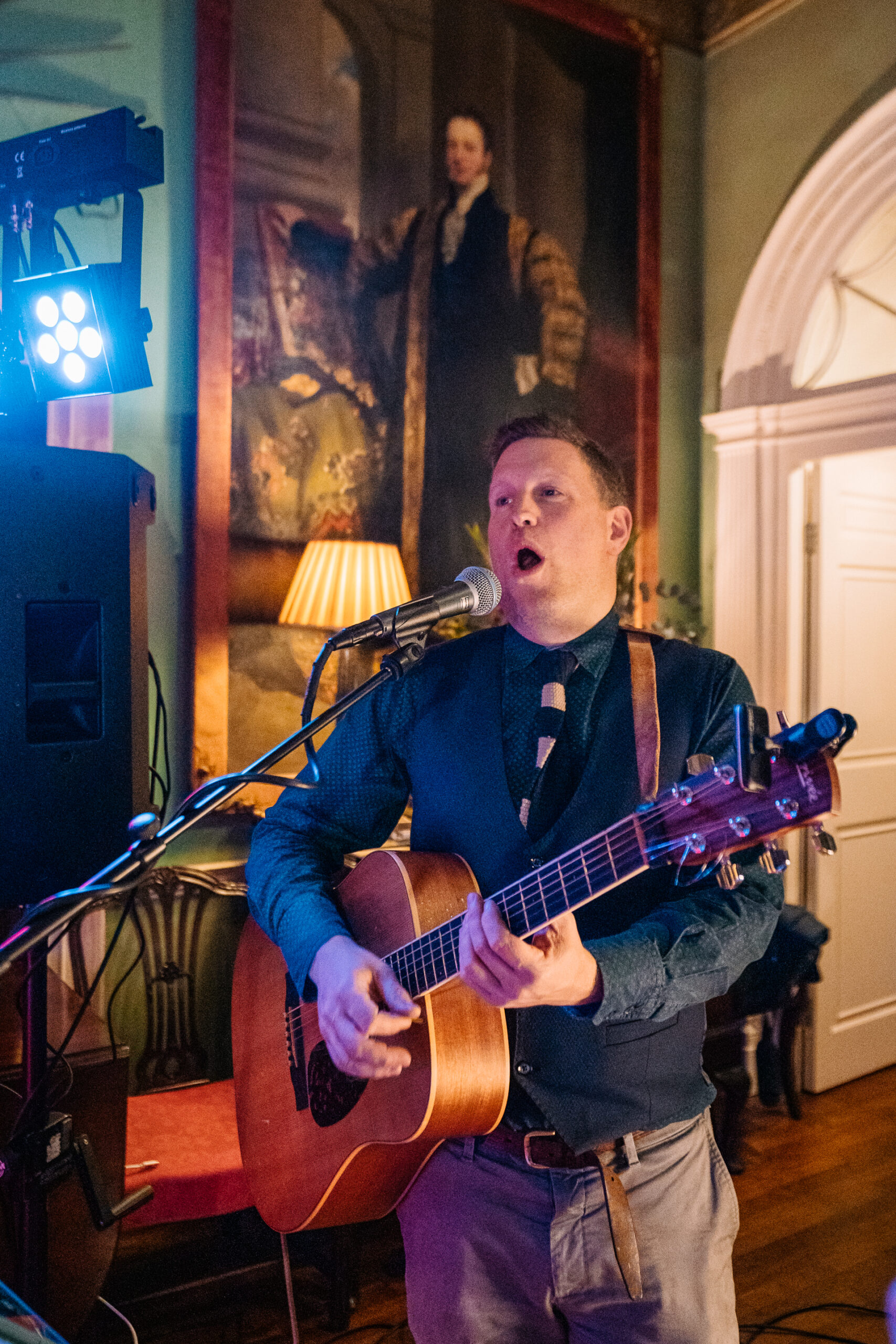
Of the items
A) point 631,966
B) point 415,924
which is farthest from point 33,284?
point 631,966

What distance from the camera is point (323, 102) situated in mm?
3008

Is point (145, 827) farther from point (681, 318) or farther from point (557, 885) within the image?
point (681, 318)

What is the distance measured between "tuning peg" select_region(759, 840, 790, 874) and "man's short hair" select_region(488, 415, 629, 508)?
2.24ft

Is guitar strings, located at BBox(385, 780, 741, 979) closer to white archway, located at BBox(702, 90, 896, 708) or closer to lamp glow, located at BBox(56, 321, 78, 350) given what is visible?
lamp glow, located at BBox(56, 321, 78, 350)

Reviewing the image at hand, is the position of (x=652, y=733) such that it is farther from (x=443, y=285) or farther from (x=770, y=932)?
(x=443, y=285)

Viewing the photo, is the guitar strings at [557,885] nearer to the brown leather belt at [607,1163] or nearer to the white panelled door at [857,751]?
the brown leather belt at [607,1163]

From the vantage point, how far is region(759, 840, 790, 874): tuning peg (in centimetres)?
107

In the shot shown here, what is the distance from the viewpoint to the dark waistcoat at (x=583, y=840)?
4.16 ft

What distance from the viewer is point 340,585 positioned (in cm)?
281

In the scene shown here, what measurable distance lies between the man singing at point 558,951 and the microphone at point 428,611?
13 cm

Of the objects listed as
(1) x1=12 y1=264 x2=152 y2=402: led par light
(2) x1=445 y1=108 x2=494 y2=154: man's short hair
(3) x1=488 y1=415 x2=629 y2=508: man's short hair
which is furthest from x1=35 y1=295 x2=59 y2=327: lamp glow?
(2) x1=445 y1=108 x2=494 y2=154: man's short hair

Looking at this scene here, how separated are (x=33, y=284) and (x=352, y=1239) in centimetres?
227

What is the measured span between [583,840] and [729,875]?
11.8 inches

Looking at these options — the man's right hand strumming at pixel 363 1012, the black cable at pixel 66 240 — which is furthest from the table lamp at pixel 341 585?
the man's right hand strumming at pixel 363 1012
